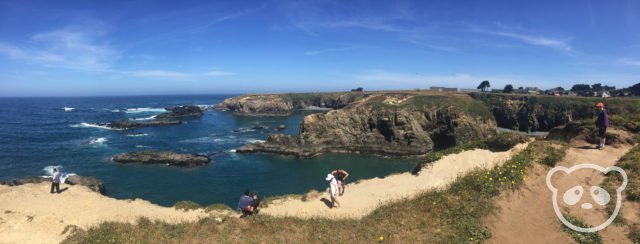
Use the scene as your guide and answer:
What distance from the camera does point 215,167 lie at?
146 feet

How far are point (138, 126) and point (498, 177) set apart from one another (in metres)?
85.2

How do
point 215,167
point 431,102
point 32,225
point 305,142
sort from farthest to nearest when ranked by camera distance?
point 431,102, point 305,142, point 215,167, point 32,225

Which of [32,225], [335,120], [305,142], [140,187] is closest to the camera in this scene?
[32,225]

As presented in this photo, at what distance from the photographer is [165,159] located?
45.8 m

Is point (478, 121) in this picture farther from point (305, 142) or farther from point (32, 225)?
point (32, 225)

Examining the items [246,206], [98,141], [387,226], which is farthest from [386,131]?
[98,141]

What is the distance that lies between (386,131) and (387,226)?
49.2m

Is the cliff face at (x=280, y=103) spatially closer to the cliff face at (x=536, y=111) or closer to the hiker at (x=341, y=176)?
the cliff face at (x=536, y=111)

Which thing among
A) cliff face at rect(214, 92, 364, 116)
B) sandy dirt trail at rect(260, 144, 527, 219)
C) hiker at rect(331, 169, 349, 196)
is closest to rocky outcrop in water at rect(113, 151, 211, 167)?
sandy dirt trail at rect(260, 144, 527, 219)

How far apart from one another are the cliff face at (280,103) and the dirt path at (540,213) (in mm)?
107632

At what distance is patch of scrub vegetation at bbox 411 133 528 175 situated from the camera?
19802 millimetres

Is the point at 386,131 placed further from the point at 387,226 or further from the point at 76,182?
the point at 387,226

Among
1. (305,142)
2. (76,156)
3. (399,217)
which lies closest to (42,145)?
(76,156)

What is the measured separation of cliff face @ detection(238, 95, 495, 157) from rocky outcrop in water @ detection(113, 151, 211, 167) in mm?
9015
